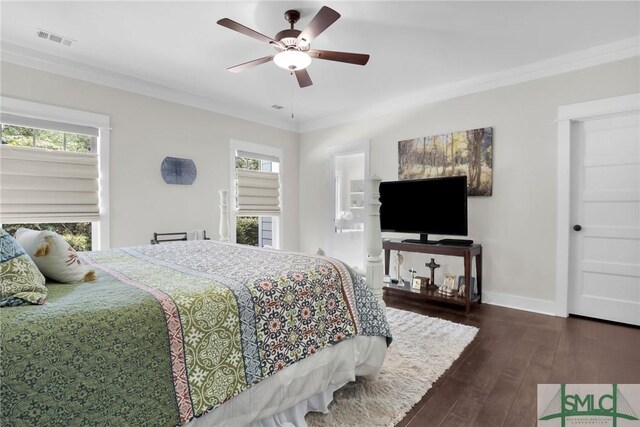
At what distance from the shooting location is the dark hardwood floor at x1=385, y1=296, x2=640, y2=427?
1.74 metres

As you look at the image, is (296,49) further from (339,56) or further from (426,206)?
(426,206)

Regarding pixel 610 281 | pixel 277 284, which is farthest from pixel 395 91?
pixel 277 284

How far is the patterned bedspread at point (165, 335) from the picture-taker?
0.91 meters

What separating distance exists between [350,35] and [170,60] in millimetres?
1902

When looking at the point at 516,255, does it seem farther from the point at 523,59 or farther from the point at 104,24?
the point at 104,24

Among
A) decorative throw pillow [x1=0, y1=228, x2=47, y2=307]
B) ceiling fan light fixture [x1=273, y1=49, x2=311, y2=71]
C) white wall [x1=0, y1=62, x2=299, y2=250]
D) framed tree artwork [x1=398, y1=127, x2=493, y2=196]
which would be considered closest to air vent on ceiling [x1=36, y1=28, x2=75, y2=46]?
white wall [x1=0, y1=62, x2=299, y2=250]

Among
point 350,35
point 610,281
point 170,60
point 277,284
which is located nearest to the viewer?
point 277,284

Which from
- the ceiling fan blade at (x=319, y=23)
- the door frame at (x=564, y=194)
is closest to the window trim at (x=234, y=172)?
the ceiling fan blade at (x=319, y=23)

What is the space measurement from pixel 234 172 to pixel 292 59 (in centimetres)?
262

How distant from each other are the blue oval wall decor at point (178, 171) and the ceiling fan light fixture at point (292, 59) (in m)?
2.29

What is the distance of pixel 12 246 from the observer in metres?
1.22

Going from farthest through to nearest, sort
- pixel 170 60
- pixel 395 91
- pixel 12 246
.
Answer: pixel 395 91, pixel 170 60, pixel 12 246

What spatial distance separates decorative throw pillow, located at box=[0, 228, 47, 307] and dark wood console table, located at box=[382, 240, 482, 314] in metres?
3.37

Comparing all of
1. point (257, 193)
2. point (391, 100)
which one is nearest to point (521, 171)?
point (391, 100)
